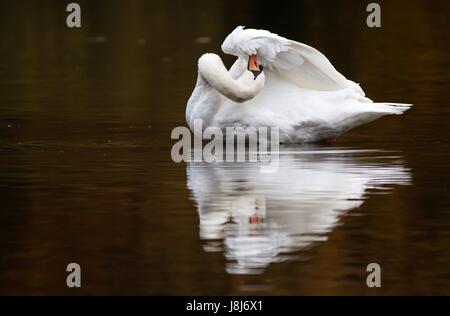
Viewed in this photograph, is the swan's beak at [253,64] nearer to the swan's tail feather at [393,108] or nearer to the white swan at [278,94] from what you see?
the white swan at [278,94]

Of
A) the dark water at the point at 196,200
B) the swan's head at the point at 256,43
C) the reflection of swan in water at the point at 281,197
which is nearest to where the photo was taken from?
the dark water at the point at 196,200

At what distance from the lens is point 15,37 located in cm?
3100

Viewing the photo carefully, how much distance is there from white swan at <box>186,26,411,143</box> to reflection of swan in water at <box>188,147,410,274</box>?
0.37m

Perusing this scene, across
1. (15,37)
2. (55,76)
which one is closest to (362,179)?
(55,76)

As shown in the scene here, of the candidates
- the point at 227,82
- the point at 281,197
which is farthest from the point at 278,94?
the point at 281,197

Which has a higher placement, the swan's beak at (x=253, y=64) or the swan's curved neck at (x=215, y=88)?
the swan's beak at (x=253, y=64)

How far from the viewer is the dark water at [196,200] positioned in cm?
915

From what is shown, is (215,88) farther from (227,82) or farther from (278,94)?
(278,94)

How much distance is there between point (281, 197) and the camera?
11.7m

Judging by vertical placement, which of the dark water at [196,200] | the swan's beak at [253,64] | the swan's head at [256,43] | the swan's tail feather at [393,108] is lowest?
the dark water at [196,200]

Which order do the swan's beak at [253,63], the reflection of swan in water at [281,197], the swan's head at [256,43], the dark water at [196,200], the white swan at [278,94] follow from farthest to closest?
the swan's beak at [253,63]
the white swan at [278,94]
the swan's head at [256,43]
the reflection of swan in water at [281,197]
the dark water at [196,200]

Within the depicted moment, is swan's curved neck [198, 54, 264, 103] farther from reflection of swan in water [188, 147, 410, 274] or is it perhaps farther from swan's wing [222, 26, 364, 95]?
reflection of swan in water [188, 147, 410, 274]

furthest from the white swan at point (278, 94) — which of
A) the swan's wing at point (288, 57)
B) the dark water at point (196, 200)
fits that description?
the dark water at point (196, 200)

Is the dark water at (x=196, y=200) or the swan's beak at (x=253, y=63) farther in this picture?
the swan's beak at (x=253, y=63)
